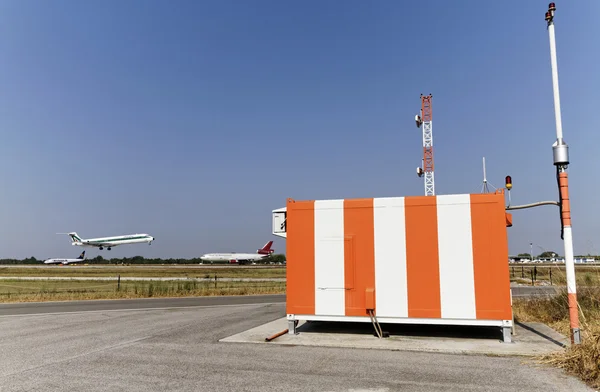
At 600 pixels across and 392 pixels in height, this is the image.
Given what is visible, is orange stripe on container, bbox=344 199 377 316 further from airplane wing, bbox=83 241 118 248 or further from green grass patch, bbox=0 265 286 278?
airplane wing, bbox=83 241 118 248

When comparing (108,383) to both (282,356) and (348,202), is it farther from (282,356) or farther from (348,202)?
(348,202)

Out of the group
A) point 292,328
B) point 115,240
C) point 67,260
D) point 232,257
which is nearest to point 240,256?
point 232,257

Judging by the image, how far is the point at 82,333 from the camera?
36.9 feet

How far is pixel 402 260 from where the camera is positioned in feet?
Answer: 32.5

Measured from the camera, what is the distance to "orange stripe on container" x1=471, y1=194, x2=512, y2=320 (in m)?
9.15

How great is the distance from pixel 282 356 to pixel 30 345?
6.21 m

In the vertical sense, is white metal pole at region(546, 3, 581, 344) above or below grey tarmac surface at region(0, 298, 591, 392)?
above

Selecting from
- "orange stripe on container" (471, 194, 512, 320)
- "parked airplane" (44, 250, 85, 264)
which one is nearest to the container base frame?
"orange stripe on container" (471, 194, 512, 320)

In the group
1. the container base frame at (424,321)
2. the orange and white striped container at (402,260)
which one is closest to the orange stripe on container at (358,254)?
the orange and white striped container at (402,260)

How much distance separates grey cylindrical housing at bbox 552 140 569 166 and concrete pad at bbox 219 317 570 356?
153 inches

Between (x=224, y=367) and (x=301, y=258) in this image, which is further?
(x=301, y=258)

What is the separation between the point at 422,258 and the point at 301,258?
3.05 meters

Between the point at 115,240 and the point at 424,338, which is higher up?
the point at 115,240

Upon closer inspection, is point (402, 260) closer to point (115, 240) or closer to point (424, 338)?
point (424, 338)
